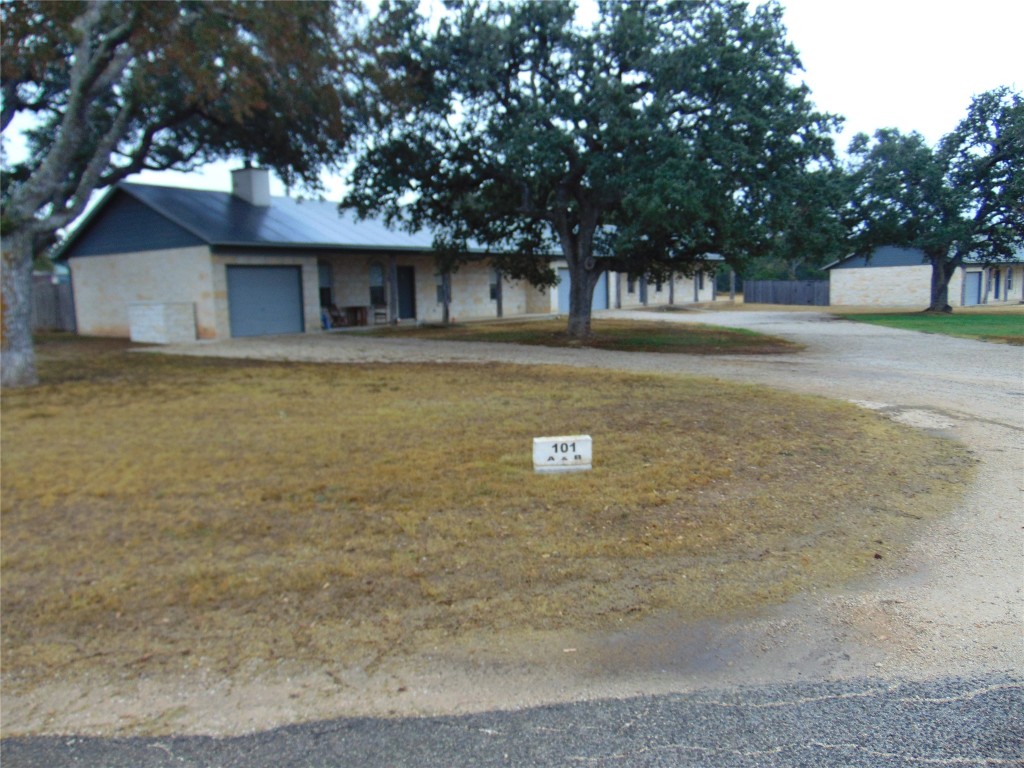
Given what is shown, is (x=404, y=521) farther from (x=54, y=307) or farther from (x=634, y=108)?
(x=54, y=307)

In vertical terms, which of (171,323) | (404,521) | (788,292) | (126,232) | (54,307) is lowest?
(404,521)


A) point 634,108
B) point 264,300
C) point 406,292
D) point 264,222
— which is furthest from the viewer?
point 406,292

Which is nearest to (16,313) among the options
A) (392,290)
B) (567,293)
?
(392,290)

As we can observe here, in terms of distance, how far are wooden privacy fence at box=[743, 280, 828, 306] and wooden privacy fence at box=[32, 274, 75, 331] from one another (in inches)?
1361

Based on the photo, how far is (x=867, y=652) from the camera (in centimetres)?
375

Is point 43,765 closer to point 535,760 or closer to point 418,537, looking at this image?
point 535,760

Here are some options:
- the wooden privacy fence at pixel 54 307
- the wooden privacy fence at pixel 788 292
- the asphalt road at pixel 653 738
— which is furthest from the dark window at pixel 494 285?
the asphalt road at pixel 653 738

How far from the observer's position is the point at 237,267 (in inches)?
882

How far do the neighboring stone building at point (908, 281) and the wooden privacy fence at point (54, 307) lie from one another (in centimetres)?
2879

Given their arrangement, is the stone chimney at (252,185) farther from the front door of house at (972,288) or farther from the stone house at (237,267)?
the front door of house at (972,288)

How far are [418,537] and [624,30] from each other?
1431cm

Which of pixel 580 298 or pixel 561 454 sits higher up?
pixel 580 298

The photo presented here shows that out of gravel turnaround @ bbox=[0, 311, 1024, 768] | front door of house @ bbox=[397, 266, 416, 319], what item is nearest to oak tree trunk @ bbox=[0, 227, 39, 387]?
gravel turnaround @ bbox=[0, 311, 1024, 768]

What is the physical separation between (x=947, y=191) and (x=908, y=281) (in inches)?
311
